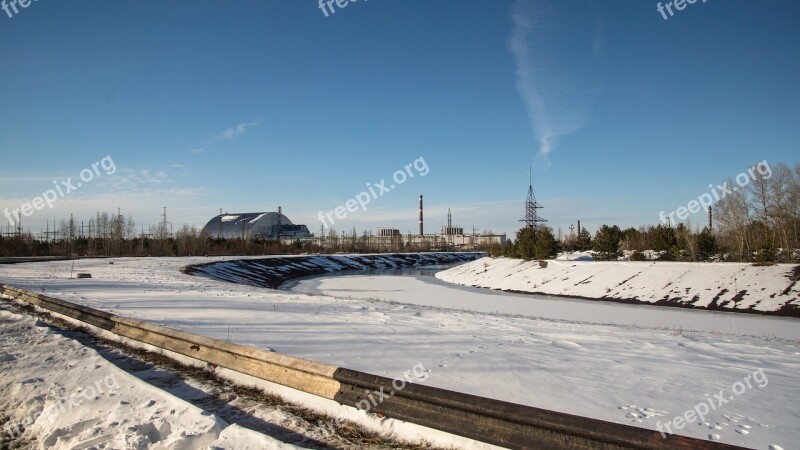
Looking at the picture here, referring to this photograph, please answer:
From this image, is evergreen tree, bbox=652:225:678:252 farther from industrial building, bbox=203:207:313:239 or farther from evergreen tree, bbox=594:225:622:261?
industrial building, bbox=203:207:313:239

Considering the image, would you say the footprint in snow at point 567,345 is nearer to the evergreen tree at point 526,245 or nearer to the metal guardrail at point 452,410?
the metal guardrail at point 452,410

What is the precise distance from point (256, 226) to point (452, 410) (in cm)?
12856

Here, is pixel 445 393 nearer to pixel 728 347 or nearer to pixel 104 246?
pixel 728 347

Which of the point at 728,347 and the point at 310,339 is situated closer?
the point at 310,339

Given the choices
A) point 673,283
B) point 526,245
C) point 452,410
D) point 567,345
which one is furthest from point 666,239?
point 452,410

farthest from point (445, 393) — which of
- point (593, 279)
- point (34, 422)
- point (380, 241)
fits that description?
point (380, 241)

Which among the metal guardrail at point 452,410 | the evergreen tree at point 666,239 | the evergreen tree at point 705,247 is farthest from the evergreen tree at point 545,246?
the metal guardrail at point 452,410

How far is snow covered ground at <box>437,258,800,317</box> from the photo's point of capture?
1011 inches

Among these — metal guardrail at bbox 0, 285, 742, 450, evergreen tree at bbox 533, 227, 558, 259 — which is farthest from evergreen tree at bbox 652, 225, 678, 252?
metal guardrail at bbox 0, 285, 742, 450

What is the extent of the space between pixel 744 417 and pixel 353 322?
7.91 m

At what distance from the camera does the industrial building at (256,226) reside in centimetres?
12714

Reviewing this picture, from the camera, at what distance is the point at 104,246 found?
79.9 meters

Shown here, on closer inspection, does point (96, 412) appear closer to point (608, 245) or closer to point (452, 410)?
point (452, 410)

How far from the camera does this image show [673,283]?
101 ft
